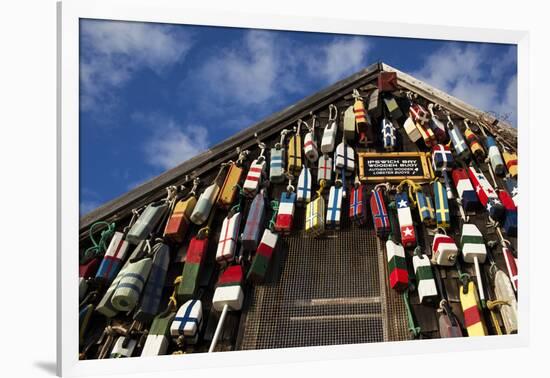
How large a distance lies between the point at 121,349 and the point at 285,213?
214 cm

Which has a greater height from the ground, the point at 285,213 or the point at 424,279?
the point at 285,213

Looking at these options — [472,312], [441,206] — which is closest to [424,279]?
[472,312]

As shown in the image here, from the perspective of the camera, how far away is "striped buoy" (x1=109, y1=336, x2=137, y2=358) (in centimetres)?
417

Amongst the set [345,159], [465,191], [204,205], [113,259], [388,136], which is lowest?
[113,259]

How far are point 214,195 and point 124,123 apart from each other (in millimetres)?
1272

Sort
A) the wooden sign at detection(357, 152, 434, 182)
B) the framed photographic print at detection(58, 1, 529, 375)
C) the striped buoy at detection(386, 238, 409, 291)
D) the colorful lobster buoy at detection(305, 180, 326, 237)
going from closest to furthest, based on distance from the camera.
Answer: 1. the framed photographic print at detection(58, 1, 529, 375)
2. the striped buoy at detection(386, 238, 409, 291)
3. the colorful lobster buoy at detection(305, 180, 326, 237)
4. the wooden sign at detection(357, 152, 434, 182)

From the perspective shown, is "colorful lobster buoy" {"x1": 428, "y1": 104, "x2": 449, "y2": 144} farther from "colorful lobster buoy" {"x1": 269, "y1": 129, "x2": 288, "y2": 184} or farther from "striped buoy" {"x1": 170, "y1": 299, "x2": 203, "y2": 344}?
"striped buoy" {"x1": 170, "y1": 299, "x2": 203, "y2": 344}

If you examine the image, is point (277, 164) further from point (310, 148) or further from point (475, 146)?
point (475, 146)

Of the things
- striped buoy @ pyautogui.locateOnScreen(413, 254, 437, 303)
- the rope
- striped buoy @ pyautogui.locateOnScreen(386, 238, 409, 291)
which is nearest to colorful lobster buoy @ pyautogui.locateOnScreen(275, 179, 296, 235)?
striped buoy @ pyautogui.locateOnScreen(386, 238, 409, 291)

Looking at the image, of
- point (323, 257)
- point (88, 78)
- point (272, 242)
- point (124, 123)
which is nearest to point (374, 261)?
point (323, 257)

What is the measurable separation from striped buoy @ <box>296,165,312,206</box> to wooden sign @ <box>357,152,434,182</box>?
2.20 ft

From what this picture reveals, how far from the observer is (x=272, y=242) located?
4906 mm

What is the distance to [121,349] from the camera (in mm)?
4172
